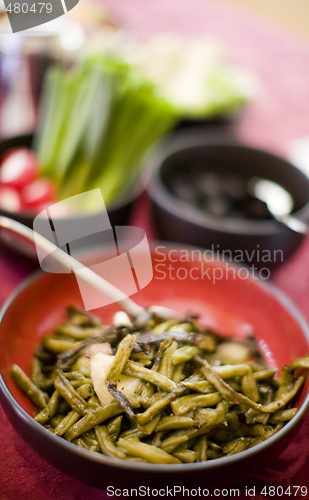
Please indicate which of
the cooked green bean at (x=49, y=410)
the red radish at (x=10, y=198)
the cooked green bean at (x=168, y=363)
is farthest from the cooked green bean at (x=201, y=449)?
the red radish at (x=10, y=198)

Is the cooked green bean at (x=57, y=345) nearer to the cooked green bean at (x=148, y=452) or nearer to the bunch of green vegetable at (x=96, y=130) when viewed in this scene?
the cooked green bean at (x=148, y=452)

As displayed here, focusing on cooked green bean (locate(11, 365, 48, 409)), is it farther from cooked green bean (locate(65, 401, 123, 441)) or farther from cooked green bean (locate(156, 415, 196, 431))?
cooked green bean (locate(156, 415, 196, 431))

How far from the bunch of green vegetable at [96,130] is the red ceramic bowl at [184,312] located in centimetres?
38

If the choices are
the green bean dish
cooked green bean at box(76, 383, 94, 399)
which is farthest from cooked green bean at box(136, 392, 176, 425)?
cooked green bean at box(76, 383, 94, 399)

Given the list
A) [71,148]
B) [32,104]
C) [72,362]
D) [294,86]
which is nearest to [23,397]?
[72,362]

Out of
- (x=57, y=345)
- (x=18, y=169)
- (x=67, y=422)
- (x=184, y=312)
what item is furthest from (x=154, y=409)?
(x=18, y=169)

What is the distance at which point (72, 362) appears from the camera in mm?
837

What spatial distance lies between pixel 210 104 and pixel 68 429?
4.59 ft

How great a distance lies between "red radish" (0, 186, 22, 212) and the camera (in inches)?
47.2

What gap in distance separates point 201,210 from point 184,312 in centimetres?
32

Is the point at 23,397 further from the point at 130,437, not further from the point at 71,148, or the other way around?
the point at 71,148

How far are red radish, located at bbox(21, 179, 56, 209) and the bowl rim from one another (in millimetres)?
284

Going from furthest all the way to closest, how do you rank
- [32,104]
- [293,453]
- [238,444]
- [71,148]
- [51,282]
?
[32,104] < [71,148] < [51,282] < [293,453] < [238,444]

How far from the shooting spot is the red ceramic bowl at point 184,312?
630 millimetres
